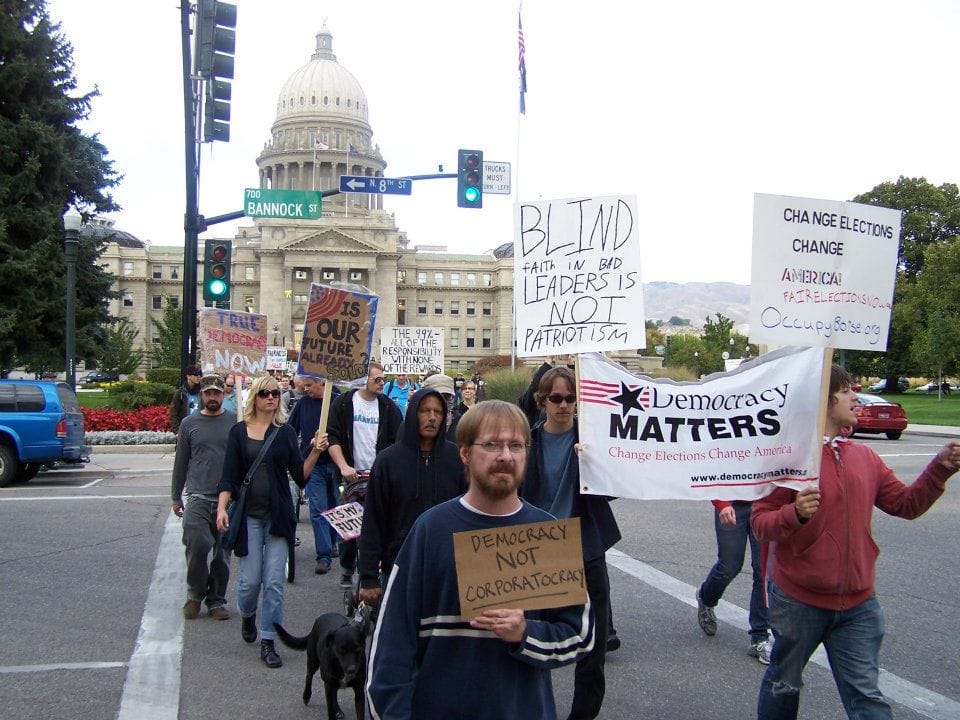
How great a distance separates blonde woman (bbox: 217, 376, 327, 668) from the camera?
6.03 metres

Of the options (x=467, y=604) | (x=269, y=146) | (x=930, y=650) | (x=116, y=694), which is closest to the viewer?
(x=467, y=604)

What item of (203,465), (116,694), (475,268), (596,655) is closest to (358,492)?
(203,465)

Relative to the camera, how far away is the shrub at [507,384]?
3183 cm

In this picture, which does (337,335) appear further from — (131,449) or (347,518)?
(131,449)

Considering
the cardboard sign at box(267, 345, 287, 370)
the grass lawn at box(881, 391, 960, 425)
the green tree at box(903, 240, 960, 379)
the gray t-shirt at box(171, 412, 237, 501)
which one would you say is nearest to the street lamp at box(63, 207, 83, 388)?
the cardboard sign at box(267, 345, 287, 370)

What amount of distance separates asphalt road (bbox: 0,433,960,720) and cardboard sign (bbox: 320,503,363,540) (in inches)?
30.0

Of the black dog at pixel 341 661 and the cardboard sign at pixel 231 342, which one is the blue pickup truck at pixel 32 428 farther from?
the black dog at pixel 341 661

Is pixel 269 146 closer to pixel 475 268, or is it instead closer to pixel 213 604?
pixel 475 268

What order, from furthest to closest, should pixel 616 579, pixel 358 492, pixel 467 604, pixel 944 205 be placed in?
pixel 944 205 → pixel 616 579 → pixel 358 492 → pixel 467 604

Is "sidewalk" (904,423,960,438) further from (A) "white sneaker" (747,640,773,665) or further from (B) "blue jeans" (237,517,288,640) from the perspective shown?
(B) "blue jeans" (237,517,288,640)

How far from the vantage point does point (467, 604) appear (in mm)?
2605

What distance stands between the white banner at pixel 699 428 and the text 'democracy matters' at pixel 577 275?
633 millimetres

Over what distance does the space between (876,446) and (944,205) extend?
4444 cm

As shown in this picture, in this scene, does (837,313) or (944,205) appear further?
(944,205)
